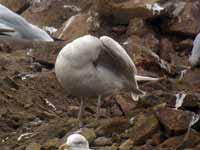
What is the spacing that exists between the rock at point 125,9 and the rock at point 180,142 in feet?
17.1

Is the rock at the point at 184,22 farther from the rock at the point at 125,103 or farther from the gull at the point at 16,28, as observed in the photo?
the rock at the point at 125,103

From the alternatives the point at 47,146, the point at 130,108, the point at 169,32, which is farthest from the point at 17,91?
the point at 169,32

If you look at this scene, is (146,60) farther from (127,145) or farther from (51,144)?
(127,145)

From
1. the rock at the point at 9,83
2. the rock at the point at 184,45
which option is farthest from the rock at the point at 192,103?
the rock at the point at 184,45

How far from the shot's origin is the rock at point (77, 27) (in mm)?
12133

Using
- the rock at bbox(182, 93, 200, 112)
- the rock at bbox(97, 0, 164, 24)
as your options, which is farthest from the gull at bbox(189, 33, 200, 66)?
the rock at bbox(182, 93, 200, 112)

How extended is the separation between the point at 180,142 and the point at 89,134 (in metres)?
1.05

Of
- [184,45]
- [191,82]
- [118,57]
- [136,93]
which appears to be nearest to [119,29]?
[184,45]

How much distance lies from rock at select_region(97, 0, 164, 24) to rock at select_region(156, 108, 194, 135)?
4953mm

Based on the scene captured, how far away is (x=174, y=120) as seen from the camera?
280 inches

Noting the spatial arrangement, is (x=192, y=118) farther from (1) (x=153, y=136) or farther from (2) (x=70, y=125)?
(2) (x=70, y=125)

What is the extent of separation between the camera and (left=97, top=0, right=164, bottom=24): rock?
11984 millimetres

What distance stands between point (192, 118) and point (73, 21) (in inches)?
219

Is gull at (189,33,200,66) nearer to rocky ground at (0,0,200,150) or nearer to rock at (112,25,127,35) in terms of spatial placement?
rocky ground at (0,0,200,150)
